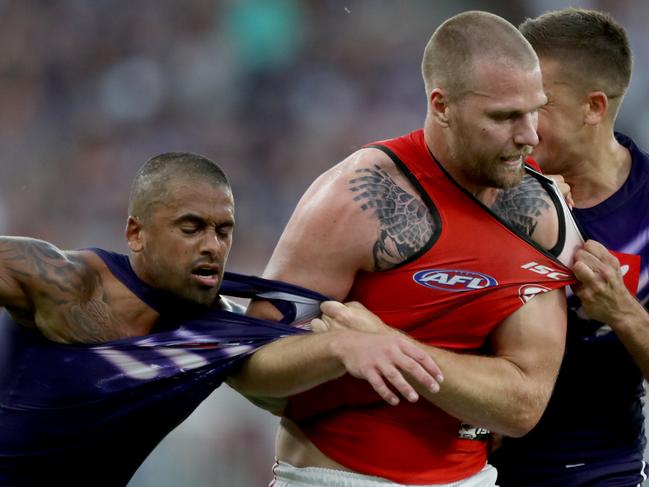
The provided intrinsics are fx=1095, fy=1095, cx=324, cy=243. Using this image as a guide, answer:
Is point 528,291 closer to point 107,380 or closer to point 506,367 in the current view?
point 506,367

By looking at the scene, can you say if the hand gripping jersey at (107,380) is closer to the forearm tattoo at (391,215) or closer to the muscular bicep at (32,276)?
the muscular bicep at (32,276)

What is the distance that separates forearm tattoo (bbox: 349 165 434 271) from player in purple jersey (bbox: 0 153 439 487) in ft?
0.85

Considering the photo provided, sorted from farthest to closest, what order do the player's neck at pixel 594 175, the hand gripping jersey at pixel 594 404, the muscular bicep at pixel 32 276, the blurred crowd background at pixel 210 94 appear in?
the blurred crowd background at pixel 210 94 → the player's neck at pixel 594 175 → the hand gripping jersey at pixel 594 404 → the muscular bicep at pixel 32 276

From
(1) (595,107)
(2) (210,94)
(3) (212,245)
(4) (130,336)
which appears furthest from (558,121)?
(2) (210,94)

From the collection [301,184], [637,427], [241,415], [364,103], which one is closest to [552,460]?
[637,427]

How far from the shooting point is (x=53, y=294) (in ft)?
10.1

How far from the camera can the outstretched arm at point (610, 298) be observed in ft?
11.4

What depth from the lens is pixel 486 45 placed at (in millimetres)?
3326

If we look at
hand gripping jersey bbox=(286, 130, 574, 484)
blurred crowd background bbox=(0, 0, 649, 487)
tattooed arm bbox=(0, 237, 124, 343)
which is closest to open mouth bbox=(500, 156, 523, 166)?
hand gripping jersey bbox=(286, 130, 574, 484)

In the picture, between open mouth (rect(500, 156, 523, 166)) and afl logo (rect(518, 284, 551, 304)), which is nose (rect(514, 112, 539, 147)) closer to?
open mouth (rect(500, 156, 523, 166))

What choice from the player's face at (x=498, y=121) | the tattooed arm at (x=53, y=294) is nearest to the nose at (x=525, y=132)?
the player's face at (x=498, y=121)

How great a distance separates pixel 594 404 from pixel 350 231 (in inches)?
53.4

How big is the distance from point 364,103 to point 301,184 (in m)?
0.93

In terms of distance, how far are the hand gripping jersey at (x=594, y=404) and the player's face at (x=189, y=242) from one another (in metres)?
1.42
